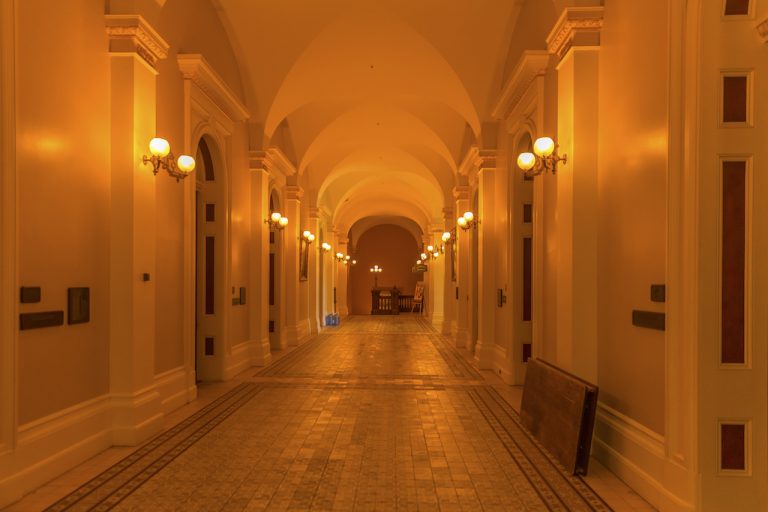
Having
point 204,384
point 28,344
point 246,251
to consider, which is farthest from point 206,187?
point 28,344

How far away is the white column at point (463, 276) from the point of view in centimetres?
1398

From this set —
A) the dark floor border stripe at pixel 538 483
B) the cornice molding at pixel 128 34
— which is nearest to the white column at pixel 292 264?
the cornice molding at pixel 128 34

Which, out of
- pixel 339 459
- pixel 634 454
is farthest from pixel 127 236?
pixel 634 454

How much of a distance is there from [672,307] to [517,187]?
A: 18.6ft

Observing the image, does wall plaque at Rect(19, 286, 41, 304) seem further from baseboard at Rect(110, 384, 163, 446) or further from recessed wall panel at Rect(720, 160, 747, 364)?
recessed wall panel at Rect(720, 160, 747, 364)

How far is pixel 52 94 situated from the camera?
16.8ft

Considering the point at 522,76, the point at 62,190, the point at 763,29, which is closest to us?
the point at 763,29

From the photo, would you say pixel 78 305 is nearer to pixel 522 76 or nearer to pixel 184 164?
pixel 184 164

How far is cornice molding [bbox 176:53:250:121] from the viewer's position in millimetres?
7883

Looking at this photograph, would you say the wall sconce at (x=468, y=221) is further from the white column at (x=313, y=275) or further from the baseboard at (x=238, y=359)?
the white column at (x=313, y=275)

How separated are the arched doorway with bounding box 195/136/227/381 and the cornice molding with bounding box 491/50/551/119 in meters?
4.76

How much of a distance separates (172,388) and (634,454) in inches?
217

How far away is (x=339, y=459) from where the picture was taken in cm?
564

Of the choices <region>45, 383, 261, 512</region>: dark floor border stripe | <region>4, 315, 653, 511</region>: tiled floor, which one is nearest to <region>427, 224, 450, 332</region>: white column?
<region>4, 315, 653, 511</region>: tiled floor
